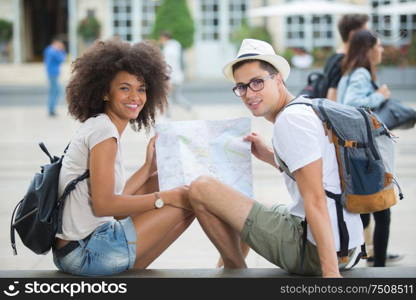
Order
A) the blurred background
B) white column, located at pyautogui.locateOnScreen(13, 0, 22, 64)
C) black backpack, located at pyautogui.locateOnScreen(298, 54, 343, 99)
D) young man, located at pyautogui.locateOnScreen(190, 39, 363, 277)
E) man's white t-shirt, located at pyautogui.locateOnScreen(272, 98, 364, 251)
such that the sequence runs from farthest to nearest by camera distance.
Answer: white column, located at pyautogui.locateOnScreen(13, 0, 22, 64)
the blurred background
black backpack, located at pyautogui.locateOnScreen(298, 54, 343, 99)
young man, located at pyautogui.locateOnScreen(190, 39, 363, 277)
man's white t-shirt, located at pyautogui.locateOnScreen(272, 98, 364, 251)

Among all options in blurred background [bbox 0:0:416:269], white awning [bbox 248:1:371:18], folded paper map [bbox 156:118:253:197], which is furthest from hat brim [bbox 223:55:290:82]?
white awning [bbox 248:1:371:18]

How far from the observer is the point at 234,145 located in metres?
3.98

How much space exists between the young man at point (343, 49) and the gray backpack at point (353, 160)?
7.15 feet

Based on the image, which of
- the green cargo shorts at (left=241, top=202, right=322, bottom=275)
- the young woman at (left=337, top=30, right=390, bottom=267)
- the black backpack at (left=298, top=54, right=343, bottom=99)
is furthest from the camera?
the black backpack at (left=298, top=54, right=343, bottom=99)

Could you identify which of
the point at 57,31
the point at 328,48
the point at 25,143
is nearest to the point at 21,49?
the point at 57,31

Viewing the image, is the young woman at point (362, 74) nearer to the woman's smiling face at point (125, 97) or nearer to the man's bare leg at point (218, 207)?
the man's bare leg at point (218, 207)

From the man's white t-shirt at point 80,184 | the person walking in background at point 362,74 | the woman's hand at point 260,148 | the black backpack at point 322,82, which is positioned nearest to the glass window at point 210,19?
the black backpack at point 322,82

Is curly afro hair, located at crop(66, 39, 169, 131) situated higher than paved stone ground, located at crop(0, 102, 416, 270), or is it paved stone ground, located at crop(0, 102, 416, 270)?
curly afro hair, located at crop(66, 39, 169, 131)

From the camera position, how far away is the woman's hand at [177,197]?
374 cm

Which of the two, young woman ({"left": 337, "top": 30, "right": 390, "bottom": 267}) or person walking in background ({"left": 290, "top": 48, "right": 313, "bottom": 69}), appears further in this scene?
person walking in background ({"left": 290, "top": 48, "right": 313, "bottom": 69})

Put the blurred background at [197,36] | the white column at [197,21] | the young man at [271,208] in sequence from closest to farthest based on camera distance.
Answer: the young man at [271,208]
the blurred background at [197,36]
the white column at [197,21]

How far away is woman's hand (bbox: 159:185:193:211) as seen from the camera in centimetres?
374

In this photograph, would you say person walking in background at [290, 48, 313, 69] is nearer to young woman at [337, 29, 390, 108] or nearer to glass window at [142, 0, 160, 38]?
glass window at [142, 0, 160, 38]

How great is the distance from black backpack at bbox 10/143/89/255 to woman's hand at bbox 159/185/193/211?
0.38m
